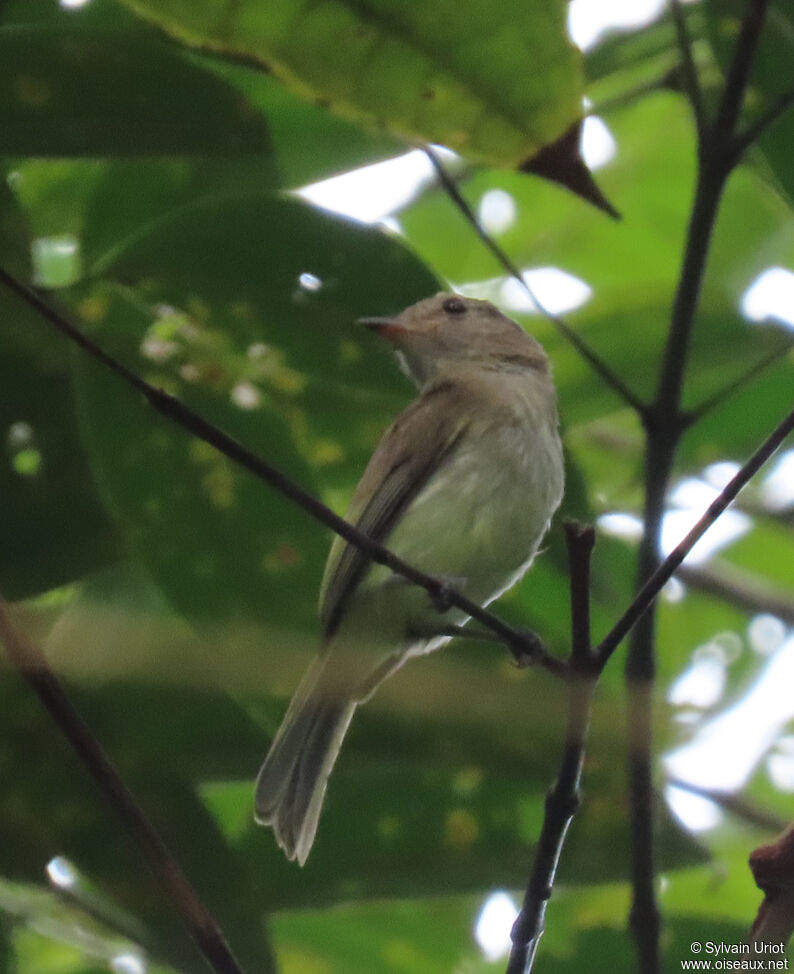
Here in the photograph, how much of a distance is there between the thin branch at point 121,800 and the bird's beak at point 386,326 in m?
1.26

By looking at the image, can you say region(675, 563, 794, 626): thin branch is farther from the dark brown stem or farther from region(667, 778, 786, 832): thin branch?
the dark brown stem

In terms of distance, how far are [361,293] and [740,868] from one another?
6.47ft

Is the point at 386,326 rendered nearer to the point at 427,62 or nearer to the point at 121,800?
the point at 427,62

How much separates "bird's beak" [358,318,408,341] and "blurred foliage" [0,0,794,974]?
5 centimetres

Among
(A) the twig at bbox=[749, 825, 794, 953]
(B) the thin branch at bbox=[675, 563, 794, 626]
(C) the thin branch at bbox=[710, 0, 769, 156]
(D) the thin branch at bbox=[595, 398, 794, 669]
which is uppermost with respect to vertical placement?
(B) the thin branch at bbox=[675, 563, 794, 626]

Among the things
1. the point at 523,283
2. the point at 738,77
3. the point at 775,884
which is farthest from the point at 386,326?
the point at 775,884

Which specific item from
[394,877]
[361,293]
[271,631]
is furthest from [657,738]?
[361,293]

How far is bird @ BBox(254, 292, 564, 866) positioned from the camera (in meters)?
3.13

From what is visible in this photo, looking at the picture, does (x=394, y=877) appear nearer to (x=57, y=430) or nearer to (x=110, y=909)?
(x=110, y=909)

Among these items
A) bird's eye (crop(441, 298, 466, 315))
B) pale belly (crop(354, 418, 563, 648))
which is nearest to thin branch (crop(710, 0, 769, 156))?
pale belly (crop(354, 418, 563, 648))

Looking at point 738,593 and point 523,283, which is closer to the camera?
point 523,283

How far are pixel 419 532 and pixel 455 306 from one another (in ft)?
3.86

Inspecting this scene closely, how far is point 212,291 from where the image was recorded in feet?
9.41

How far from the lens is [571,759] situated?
2.08 m
